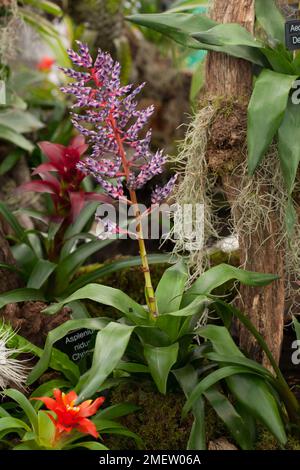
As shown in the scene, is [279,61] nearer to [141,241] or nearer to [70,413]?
[141,241]

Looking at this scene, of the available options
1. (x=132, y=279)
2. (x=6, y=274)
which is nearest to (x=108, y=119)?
(x=6, y=274)

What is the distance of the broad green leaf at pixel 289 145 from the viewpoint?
7.07ft

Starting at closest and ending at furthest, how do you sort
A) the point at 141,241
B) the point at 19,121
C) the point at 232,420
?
the point at 232,420 → the point at 141,241 → the point at 19,121

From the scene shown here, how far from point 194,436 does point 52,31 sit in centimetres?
275

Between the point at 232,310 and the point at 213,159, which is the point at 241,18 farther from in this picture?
the point at 232,310

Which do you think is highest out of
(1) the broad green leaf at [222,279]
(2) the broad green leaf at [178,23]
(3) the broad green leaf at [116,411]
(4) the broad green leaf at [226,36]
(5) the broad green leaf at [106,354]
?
(2) the broad green leaf at [178,23]

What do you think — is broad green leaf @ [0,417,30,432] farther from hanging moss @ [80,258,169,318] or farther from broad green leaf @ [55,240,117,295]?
hanging moss @ [80,258,169,318]

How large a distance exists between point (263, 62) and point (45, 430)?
1.30m

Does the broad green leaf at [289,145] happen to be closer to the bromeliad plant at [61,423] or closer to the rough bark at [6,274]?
the bromeliad plant at [61,423]

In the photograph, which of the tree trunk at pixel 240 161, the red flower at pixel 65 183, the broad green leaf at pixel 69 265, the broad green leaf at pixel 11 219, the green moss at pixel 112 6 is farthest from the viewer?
the green moss at pixel 112 6

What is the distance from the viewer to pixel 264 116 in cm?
215

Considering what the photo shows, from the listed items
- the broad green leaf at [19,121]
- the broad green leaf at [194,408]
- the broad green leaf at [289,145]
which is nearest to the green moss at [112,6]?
the broad green leaf at [19,121]

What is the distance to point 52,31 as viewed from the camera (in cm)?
411

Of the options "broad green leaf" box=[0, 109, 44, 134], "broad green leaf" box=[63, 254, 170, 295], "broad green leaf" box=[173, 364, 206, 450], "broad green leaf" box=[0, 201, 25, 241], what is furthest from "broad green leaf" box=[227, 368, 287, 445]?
"broad green leaf" box=[0, 109, 44, 134]
